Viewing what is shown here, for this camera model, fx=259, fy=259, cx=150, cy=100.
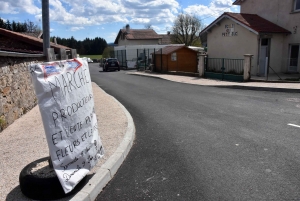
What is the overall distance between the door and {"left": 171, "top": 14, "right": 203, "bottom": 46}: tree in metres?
34.9

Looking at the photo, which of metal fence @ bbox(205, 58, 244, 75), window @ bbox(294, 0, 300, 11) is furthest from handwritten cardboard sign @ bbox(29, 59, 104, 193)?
window @ bbox(294, 0, 300, 11)

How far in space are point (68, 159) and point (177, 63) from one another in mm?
21254

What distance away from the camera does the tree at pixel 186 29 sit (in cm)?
5322

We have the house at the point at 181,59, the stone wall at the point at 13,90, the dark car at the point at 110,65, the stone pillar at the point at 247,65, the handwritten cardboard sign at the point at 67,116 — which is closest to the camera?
the handwritten cardboard sign at the point at 67,116

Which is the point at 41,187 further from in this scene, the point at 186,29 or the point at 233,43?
the point at 186,29

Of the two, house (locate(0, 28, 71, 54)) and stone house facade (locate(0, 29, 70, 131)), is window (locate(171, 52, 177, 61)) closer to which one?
house (locate(0, 28, 71, 54))

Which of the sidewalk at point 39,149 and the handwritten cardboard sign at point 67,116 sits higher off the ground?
the handwritten cardboard sign at point 67,116

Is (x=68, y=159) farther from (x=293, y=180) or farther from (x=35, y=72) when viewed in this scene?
(x=293, y=180)

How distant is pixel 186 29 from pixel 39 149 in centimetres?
5183

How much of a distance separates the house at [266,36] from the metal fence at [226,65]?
631 mm

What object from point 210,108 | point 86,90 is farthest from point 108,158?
point 210,108

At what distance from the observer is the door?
18.7 m

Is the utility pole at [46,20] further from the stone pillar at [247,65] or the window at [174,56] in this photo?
the window at [174,56]

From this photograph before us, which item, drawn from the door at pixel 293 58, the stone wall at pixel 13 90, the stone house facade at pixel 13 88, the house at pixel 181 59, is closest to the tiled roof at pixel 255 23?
the door at pixel 293 58
